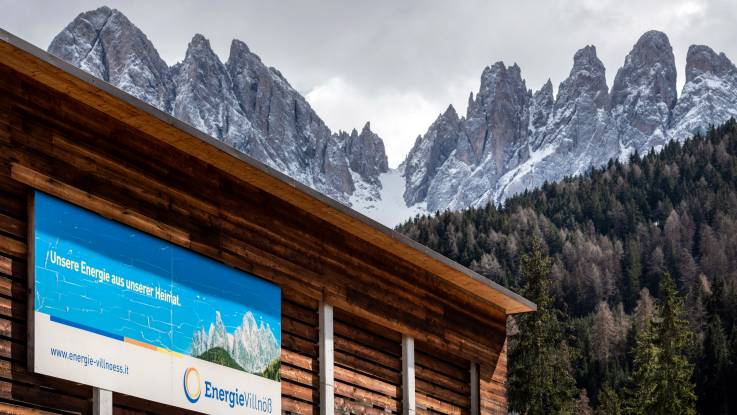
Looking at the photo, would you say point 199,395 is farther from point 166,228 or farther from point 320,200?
point 320,200

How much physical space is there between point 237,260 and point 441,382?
5964 millimetres

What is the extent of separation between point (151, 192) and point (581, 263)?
460 feet

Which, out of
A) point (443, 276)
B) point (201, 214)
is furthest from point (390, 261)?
point (201, 214)

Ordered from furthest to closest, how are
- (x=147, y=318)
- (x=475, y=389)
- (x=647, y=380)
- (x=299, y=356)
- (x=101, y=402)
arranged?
(x=647, y=380)
(x=475, y=389)
(x=299, y=356)
(x=147, y=318)
(x=101, y=402)

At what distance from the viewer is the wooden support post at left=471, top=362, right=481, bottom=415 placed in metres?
22.8

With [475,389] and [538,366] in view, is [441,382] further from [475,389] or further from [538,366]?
[538,366]

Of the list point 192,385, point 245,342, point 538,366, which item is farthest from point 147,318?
point 538,366

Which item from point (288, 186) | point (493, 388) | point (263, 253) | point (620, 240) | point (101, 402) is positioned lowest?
point (101, 402)

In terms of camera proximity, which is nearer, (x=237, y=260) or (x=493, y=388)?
(x=237, y=260)

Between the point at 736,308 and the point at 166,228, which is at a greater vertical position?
the point at 736,308

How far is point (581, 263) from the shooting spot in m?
153

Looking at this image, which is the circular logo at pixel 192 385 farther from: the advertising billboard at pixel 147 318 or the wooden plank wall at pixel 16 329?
the wooden plank wall at pixel 16 329

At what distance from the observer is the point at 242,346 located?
17.4 meters

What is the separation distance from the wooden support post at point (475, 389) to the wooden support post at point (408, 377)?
2.14 metres
